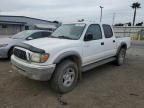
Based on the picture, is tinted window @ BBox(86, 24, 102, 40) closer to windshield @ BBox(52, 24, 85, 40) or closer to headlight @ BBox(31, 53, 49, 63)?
windshield @ BBox(52, 24, 85, 40)

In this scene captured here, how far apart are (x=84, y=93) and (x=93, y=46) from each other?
1.54m

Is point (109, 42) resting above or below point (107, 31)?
below

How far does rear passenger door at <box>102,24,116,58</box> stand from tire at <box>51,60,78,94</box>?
1.85 meters

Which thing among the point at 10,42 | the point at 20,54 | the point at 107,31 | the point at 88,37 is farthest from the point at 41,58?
the point at 10,42

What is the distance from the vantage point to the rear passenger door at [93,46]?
4.83 meters

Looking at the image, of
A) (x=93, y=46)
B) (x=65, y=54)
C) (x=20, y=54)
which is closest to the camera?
(x=65, y=54)

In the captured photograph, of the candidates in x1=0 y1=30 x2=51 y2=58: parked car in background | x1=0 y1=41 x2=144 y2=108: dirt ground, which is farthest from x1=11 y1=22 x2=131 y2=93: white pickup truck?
x1=0 y1=30 x2=51 y2=58: parked car in background

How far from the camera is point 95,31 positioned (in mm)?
5418

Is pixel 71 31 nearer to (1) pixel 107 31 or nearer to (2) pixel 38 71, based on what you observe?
(1) pixel 107 31

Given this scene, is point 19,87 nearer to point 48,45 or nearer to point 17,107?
point 17,107

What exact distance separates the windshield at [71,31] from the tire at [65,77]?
0.89 metres

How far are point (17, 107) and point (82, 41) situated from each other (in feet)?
7.99

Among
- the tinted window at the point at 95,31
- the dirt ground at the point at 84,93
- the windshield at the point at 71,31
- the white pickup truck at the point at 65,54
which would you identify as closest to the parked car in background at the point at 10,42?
the dirt ground at the point at 84,93

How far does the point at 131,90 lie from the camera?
4.55 meters
